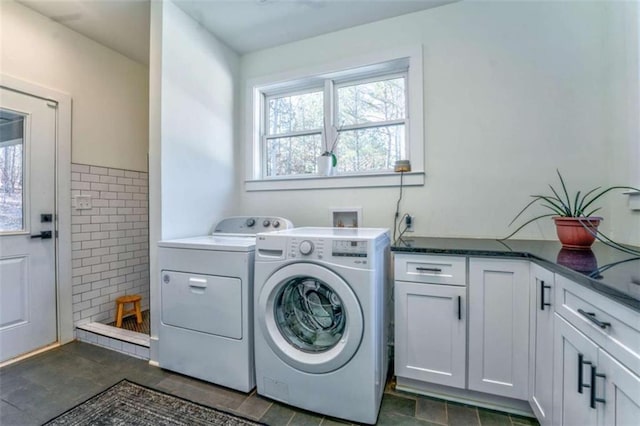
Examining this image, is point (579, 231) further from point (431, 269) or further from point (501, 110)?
point (501, 110)

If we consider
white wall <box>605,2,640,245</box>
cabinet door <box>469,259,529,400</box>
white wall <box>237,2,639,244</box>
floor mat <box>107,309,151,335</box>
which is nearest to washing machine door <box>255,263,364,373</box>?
cabinet door <box>469,259,529,400</box>

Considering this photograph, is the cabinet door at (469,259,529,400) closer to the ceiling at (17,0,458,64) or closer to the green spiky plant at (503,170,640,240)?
the green spiky plant at (503,170,640,240)

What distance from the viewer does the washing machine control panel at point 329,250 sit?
1.40m

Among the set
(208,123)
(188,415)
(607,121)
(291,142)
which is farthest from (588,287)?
(208,123)

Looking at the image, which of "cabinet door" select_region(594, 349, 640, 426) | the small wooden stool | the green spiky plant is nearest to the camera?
"cabinet door" select_region(594, 349, 640, 426)

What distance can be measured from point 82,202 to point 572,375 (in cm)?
340

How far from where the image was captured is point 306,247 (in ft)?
4.84

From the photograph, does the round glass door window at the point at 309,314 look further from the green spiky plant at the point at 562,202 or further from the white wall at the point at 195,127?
the green spiky plant at the point at 562,202

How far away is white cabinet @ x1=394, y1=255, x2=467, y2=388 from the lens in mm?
1524

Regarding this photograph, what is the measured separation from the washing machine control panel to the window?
967 mm

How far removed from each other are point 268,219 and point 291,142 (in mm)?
868

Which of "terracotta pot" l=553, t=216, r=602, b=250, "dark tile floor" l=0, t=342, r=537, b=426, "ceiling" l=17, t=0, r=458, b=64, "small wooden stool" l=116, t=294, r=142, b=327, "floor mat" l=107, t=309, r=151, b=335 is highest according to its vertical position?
"ceiling" l=17, t=0, r=458, b=64

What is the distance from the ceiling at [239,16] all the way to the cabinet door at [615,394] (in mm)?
2381

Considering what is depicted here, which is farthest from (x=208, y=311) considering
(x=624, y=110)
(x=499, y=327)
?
(x=624, y=110)
